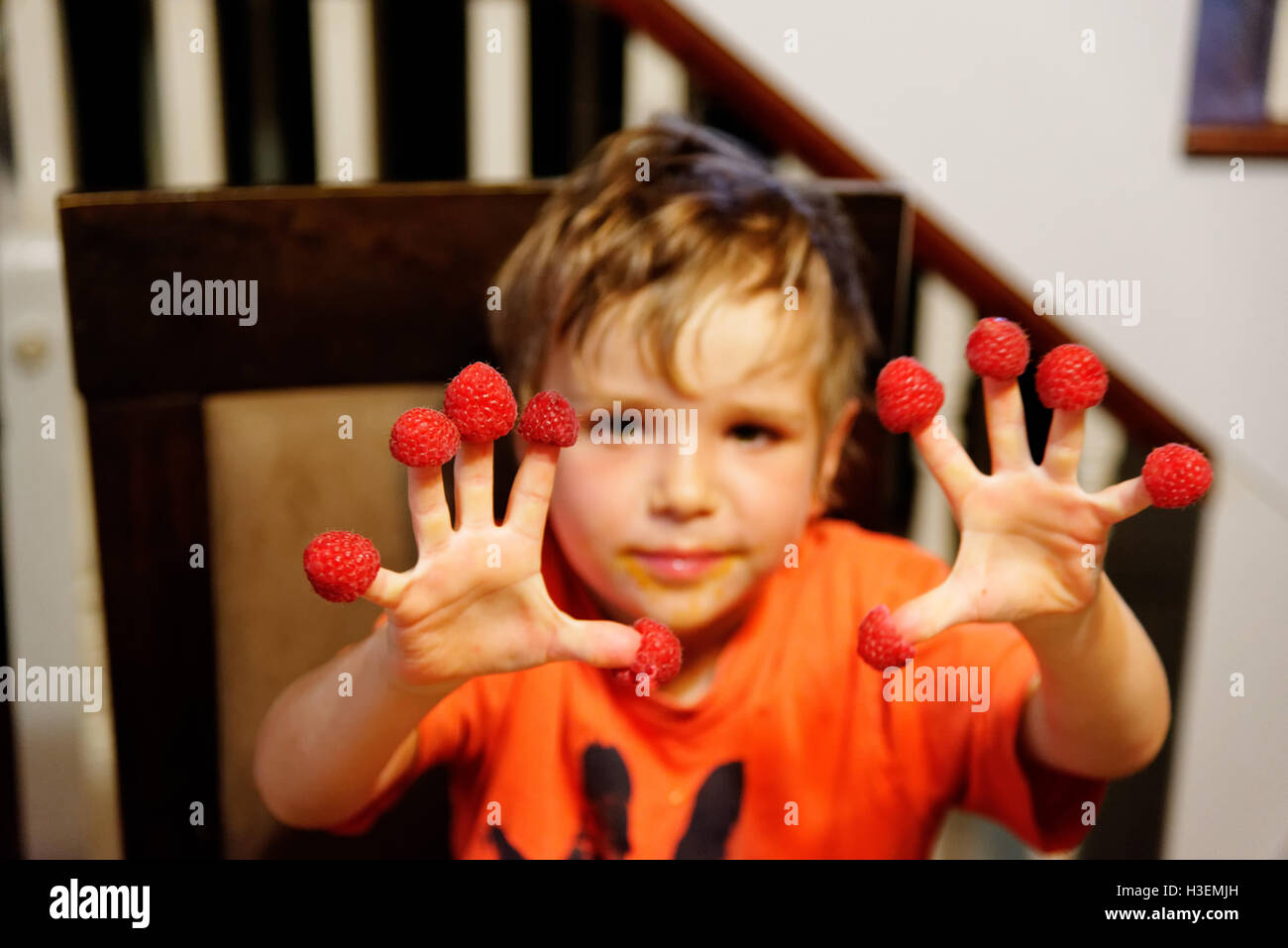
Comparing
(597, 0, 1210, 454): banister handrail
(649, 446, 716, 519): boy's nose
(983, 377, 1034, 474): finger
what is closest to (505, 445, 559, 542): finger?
(649, 446, 716, 519): boy's nose

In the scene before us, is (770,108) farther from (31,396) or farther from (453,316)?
(31,396)

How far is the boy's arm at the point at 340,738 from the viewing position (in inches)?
22.3

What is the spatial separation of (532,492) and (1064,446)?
25 cm

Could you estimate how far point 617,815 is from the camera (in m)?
0.68

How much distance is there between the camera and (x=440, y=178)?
1167 mm

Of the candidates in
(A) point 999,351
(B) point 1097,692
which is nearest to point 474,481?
(A) point 999,351

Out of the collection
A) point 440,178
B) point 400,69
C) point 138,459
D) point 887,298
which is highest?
point 400,69

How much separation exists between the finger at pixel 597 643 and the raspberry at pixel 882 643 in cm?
11

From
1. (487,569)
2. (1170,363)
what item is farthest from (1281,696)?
(487,569)

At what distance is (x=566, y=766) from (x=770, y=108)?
60cm

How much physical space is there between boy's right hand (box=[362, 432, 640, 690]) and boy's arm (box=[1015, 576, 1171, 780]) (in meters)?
0.23

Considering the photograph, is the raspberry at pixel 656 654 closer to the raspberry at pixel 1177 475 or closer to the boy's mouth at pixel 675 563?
the boy's mouth at pixel 675 563

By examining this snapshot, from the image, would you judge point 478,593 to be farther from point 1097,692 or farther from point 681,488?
point 1097,692

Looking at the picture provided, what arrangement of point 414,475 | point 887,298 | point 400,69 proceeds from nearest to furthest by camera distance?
1. point 414,475
2. point 887,298
3. point 400,69
